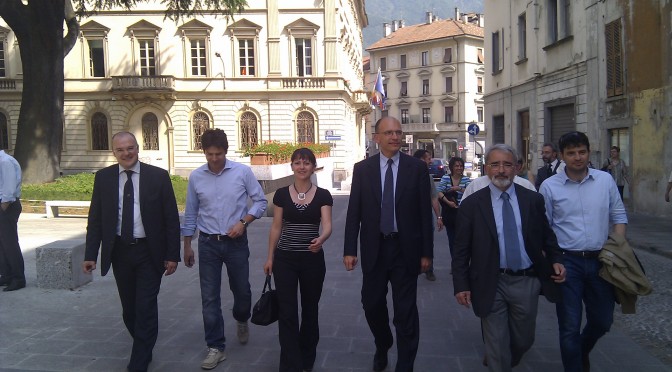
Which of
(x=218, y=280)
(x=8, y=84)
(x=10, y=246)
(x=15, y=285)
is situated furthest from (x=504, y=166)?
(x=8, y=84)

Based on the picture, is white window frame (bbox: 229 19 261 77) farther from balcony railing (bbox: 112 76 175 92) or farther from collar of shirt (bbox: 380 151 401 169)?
collar of shirt (bbox: 380 151 401 169)

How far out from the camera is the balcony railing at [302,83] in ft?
122

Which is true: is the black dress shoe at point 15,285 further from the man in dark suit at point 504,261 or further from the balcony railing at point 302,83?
the balcony railing at point 302,83

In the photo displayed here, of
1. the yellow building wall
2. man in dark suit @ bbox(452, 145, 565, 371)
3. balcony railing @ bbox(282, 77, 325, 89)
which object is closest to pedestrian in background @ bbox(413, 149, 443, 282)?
man in dark suit @ bbox(452, 145, 565, 371)

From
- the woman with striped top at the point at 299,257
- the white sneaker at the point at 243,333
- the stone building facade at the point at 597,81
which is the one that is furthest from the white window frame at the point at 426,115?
the woman with striped top at the point at 299,257

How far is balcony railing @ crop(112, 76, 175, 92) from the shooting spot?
36969 millimetres

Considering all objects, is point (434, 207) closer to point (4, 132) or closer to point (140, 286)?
point (140, 286)

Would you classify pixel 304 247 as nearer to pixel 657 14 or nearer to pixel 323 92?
pixel 657 14

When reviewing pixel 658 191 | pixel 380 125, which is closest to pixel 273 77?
pixel 658 191

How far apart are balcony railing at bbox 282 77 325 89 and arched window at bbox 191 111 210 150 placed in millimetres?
5708

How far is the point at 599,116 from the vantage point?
17.3 metres

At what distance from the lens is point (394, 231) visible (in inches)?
178

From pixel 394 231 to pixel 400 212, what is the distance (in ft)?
0.51

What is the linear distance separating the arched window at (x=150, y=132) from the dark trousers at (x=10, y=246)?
32260mm
